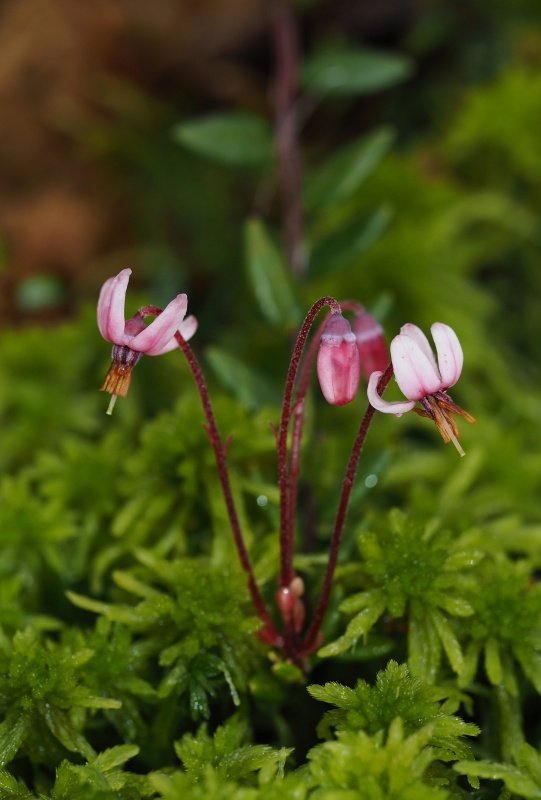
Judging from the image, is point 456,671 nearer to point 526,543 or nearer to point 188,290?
point 526,543

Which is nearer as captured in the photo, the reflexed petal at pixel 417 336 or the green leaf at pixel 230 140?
the reflexed petal at pixel 417 336

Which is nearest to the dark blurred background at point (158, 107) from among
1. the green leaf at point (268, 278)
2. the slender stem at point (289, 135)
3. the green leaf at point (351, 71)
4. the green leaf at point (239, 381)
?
the slender stem at point (289, 135)

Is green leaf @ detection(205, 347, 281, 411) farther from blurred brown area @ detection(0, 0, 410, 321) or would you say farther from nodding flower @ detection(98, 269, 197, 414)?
blurred brown area @ detection(0, 0, 410, 321)

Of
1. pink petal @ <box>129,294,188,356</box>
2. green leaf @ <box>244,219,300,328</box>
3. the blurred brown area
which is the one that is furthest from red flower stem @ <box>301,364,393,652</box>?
the blurred brown area

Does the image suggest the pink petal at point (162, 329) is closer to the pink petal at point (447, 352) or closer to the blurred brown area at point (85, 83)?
the pink petal at point (447, 352)

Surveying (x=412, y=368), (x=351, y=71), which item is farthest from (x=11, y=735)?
(x=351, y=71)
